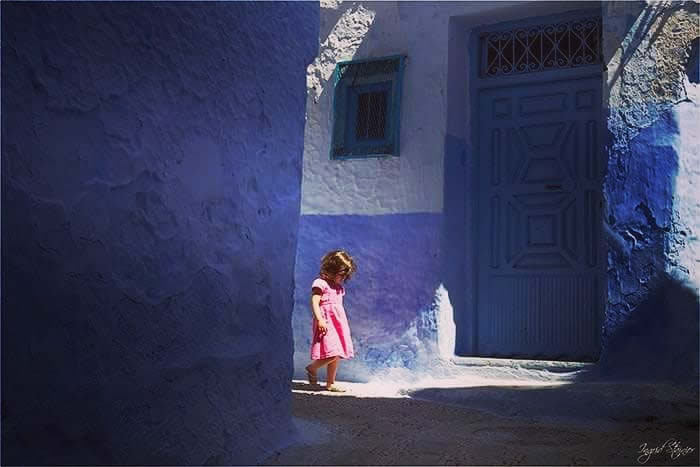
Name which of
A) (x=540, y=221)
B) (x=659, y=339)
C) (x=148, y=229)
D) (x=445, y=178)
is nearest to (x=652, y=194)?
(x=659, y=339)

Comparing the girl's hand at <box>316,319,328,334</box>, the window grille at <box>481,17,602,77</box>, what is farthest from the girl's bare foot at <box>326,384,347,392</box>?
the window grille at <box>481,17,602,77</box>

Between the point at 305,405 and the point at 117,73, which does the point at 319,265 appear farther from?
the point at 117,73

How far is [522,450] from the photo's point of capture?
10.9ft

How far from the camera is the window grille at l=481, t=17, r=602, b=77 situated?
6121mm

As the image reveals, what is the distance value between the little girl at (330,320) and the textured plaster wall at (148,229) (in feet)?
8.58

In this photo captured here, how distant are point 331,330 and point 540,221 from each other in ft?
6.43

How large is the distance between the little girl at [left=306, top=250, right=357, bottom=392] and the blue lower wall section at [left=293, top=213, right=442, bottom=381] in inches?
15.3

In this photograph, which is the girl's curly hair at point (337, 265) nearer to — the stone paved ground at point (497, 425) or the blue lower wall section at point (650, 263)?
the stone paved ground at point (497, 425)

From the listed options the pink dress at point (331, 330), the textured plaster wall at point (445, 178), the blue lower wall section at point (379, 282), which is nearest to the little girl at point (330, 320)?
the pink dress at point (331, 330)

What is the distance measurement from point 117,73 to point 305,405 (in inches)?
115

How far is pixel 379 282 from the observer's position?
21.4 feet

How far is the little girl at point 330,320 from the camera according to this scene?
19.2ft

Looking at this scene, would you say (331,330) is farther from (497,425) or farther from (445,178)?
(497,425)

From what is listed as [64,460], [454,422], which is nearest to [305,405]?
[454,422]
